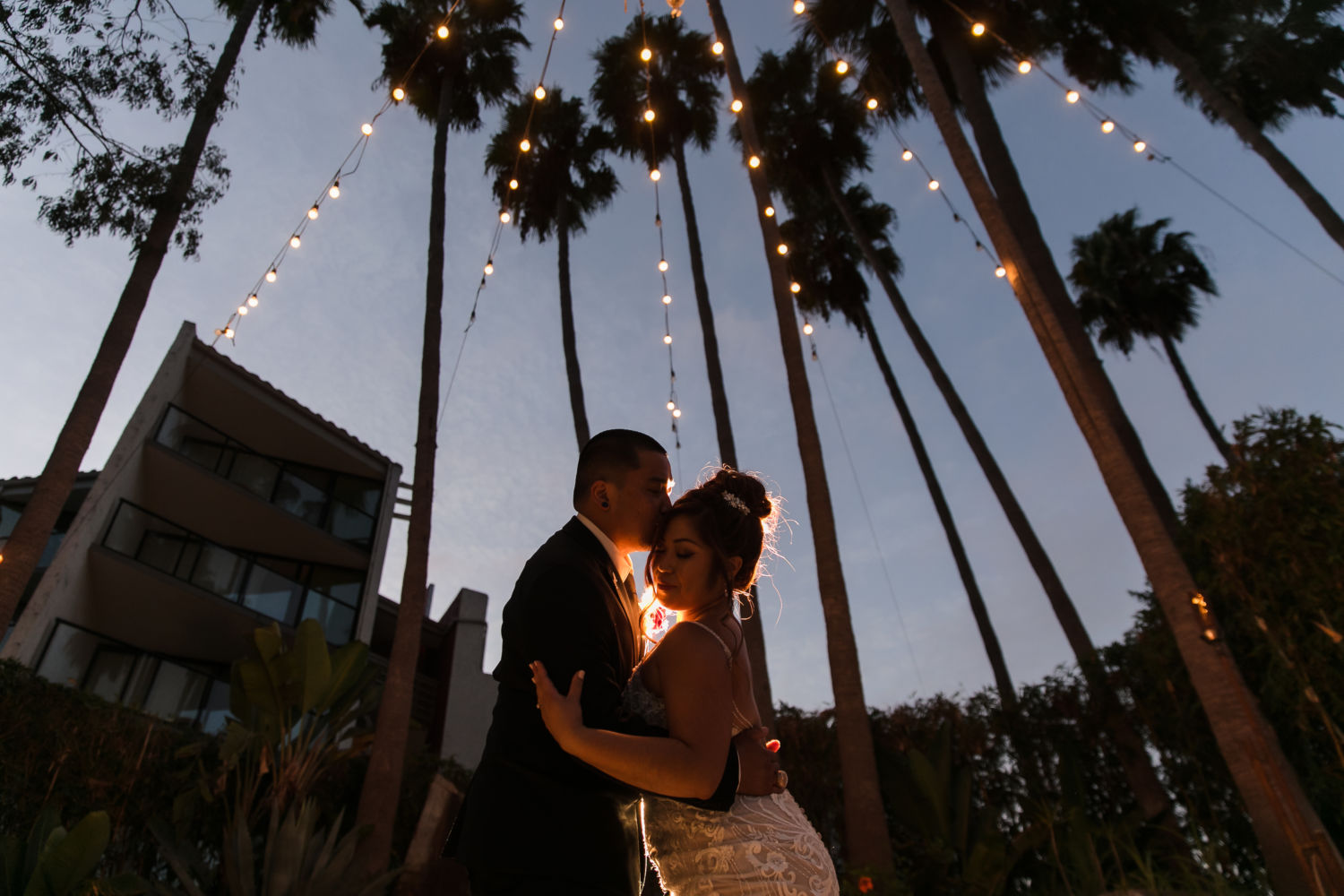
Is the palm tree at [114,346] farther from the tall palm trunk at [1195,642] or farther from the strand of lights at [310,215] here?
the tall palm trunk at [1195,642]

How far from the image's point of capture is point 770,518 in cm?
279

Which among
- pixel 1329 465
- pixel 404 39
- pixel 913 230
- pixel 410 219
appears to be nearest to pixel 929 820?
pixel 1329 465

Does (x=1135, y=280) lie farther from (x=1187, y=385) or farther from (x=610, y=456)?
(x=610, y=456)

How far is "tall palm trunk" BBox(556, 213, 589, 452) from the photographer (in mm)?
16844

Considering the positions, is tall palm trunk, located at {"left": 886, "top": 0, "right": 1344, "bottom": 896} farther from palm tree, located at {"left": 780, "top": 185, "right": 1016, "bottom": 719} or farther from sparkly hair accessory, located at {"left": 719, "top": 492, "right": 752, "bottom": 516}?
palm tree, located at {"left": 780, "top": 185, "right": 1016, "bottom": 719}

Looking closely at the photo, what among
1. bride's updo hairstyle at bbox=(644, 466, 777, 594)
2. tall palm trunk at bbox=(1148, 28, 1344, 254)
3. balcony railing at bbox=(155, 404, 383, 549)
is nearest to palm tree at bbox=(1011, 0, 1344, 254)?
tall palm trunk at bbox=(1148, 28, 1344, 254)

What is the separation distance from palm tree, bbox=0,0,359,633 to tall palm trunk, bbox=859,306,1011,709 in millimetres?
13580

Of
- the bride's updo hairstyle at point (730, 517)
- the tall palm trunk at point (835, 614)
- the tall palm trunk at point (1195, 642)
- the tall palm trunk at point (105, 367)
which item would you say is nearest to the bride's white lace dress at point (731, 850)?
the bride's updo hairstyle at point (730, 517)

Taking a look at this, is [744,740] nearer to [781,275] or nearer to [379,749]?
[379,749]

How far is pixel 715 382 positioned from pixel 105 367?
9662 mm

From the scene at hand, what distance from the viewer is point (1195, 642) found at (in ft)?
21.5

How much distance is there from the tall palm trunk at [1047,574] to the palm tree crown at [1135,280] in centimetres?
733

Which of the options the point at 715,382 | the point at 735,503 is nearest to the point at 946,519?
the point at 715,382

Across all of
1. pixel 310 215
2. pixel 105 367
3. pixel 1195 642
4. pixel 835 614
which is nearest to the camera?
pixel 1195 642
